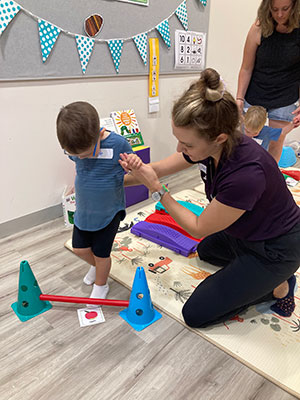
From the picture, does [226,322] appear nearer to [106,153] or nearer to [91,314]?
[91,314]

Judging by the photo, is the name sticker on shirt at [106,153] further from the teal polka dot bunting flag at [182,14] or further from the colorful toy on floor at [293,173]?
the colorful toy on floor at [293,173]

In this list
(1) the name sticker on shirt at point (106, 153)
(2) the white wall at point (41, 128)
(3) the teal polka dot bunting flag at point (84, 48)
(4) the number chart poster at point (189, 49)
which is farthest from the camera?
(4) the number chart poster at point (189, 49)

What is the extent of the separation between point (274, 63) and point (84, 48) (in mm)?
1091

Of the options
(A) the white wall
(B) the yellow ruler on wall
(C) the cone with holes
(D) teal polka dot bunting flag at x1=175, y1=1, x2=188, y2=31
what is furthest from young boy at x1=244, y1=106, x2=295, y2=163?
(C) the cone with holes

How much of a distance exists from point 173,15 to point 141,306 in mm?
1975

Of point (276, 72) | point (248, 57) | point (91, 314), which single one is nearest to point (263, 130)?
point (276, 72)

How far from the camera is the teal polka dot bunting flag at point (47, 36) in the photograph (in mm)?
1565

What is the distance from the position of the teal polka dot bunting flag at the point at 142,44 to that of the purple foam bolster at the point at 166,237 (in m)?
1.13

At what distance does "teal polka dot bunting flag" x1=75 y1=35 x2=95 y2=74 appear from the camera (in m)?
1.73

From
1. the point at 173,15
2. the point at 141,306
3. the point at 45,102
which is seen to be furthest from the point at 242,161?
the point at 173,15

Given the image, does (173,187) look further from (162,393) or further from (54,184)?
(162,393)

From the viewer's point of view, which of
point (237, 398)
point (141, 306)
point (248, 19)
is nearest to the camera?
point (237, 398)

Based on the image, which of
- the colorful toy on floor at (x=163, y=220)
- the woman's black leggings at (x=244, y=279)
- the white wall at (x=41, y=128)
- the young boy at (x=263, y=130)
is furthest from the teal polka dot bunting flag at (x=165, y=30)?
the woman's black leggings at (x=244, y=279)

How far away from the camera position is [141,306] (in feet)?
3.79
